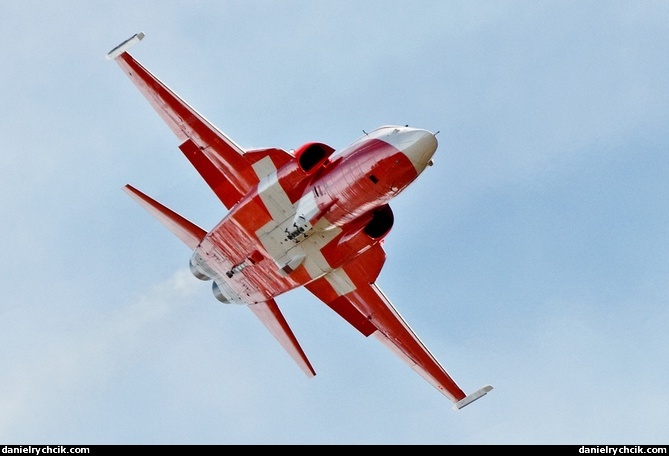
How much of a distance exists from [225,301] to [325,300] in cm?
429

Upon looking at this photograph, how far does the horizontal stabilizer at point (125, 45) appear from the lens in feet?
160

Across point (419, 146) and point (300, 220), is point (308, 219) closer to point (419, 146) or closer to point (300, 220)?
point (300, 220)

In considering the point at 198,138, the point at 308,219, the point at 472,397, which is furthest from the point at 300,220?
the point at 472,397

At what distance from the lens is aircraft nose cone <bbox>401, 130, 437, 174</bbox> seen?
137 ft

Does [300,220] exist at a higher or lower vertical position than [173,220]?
lower

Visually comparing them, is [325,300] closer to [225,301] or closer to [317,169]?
[225,301]

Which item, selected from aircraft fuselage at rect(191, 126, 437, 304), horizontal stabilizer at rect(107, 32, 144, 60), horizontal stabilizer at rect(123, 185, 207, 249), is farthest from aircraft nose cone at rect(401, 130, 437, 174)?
horizontal stabilizer at rect(107, 32, 144, 60)

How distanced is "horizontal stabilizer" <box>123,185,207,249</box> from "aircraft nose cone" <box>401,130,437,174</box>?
36.9 ft

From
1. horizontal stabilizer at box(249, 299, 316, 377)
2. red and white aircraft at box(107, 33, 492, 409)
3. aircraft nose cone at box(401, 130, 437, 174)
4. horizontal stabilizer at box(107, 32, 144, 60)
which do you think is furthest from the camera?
horizontal stabilizer at box(249, 299, 316, 377)

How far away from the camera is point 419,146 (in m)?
41.7

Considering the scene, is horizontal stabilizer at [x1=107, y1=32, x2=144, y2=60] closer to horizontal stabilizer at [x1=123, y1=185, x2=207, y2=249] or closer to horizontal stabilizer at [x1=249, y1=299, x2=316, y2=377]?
horizontal stabilizer at [x1=123, y1=185, x2=207, y2=249]

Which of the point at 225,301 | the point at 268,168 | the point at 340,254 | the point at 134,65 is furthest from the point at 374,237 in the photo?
the point at 134,65

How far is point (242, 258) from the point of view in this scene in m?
48.6

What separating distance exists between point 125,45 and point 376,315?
613 inches
